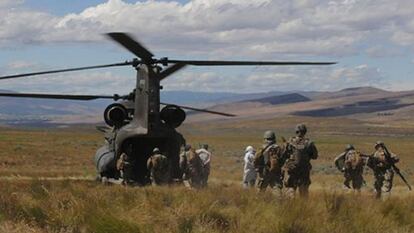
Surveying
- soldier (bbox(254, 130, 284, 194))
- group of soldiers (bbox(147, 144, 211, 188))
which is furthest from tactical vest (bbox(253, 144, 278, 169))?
group of soldiers (bbox(147, 144, 211, 188))

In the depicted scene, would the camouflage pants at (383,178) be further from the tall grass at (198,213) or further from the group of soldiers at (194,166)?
the tall grass at (198,213)

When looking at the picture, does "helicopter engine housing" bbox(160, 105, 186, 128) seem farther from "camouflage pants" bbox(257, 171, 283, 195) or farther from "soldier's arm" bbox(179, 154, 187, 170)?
"camouflage pants" bbox(257, 171, 283, 195)

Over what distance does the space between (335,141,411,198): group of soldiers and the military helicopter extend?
4952 mm

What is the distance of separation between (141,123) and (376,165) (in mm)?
6747

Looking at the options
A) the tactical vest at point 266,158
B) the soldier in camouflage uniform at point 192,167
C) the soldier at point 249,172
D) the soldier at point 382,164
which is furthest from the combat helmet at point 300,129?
the soldier in camouflage uniform at point 192,167

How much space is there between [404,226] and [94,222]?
177 inches

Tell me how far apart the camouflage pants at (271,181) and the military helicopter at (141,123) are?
9.98 feet

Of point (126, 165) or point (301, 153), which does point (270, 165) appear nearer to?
point (301, 153)

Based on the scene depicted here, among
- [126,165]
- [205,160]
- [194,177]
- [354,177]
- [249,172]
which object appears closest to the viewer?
[126,165]

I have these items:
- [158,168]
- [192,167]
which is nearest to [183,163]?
[192,167]

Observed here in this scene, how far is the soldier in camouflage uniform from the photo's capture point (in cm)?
1899

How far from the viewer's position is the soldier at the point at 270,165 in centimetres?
1457

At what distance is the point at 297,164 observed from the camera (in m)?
13.3

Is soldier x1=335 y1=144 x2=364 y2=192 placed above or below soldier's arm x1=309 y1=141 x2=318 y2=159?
below
